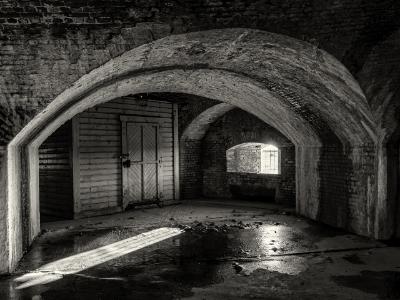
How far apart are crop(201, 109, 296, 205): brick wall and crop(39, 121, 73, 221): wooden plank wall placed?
18.3 ft

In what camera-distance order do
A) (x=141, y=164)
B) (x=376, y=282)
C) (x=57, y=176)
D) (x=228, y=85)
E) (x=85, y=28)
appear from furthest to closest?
(x=141, y=164)
(x=57, y=176)
(x=228, y=85)
(x=376, y=282)
(x=85, y=28)

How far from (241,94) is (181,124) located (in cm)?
476

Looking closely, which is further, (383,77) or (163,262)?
(163,262)

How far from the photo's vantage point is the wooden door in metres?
11.2

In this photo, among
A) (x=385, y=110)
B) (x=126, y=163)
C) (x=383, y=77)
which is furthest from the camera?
(x=126, y=163)

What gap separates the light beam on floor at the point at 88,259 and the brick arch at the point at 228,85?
0.49 meters

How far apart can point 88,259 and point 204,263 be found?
192 centimetres

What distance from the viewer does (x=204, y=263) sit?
5848 millimetres

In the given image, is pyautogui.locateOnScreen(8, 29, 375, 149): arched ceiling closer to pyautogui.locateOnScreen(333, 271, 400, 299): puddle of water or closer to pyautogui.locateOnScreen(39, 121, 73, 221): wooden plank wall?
pyautogui.locateOnScreen(333, 271, 400, 299): puddle of water

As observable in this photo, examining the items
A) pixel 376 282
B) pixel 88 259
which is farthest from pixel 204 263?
pixel 376 282

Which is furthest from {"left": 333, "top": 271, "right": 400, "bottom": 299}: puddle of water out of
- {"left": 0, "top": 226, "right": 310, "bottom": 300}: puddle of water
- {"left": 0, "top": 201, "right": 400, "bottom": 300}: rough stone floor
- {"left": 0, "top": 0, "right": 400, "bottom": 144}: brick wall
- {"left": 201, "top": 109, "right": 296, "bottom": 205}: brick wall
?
{"left": 201, "top": 109, "right": 296, "bottom": 205}: brick wall

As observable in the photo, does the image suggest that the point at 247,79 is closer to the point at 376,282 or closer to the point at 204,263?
the point at 204,263

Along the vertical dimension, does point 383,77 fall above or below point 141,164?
above

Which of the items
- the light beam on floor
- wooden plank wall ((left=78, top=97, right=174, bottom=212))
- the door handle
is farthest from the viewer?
the door handle
